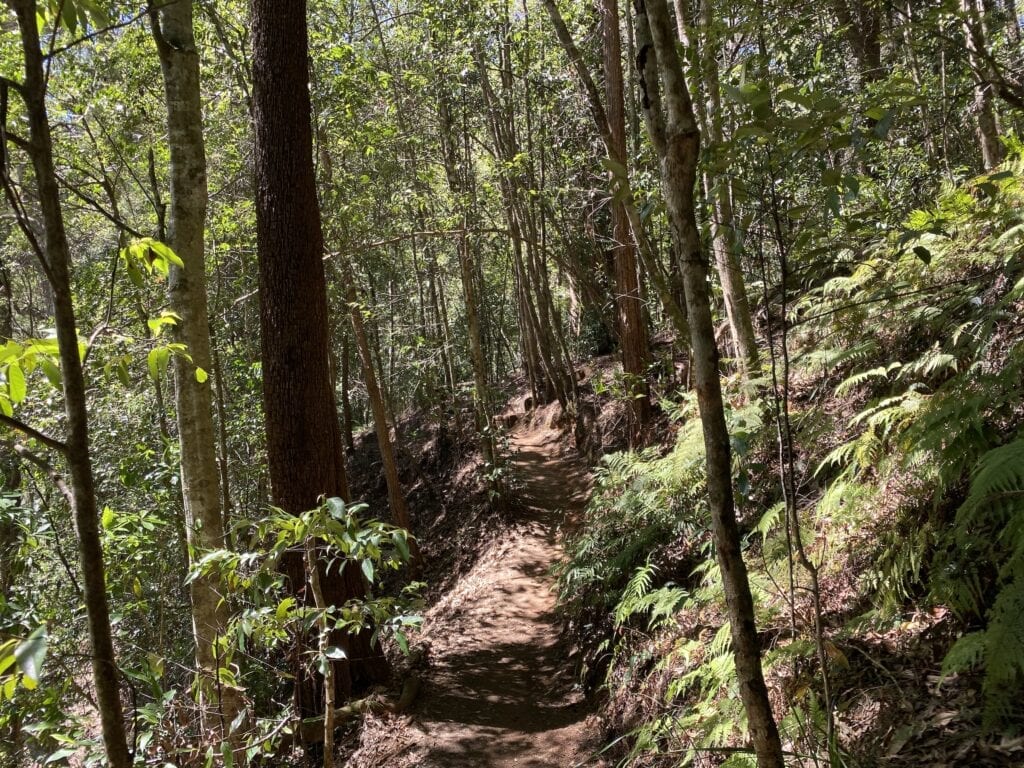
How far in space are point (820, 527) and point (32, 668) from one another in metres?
4.22

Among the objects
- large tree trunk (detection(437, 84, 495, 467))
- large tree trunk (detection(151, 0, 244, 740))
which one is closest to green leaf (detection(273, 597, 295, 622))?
large tree trunk (detection(151, 0, 244, 740))

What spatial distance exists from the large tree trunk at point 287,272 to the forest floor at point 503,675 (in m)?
1.17

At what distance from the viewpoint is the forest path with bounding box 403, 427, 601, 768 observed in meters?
5.45

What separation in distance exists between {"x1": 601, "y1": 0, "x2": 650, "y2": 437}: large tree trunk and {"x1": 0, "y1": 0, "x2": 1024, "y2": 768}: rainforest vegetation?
0.30 ft

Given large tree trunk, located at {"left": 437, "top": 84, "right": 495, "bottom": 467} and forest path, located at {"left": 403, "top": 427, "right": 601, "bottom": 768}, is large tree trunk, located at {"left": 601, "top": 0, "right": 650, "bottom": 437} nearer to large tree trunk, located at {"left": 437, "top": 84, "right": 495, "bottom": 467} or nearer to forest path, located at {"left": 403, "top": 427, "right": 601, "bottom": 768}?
forest path, located at {"left": 403, "top": 427, "right": 601, "bottom": 768}

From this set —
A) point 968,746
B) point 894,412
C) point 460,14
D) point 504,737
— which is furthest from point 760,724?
point 460,14

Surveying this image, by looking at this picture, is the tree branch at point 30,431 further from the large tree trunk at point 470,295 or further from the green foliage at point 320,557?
the large tree trunk at point 470,295

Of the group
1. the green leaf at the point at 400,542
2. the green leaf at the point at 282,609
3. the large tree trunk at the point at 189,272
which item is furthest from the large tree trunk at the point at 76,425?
the large tree trunk at the point at 189,272

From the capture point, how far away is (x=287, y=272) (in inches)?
229

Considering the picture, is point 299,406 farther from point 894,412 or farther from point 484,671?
point 894,412

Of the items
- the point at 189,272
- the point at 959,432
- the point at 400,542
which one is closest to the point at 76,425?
the point at 400,542

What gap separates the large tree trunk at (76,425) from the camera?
1225 millimetres

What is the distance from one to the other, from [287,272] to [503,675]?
186 inches

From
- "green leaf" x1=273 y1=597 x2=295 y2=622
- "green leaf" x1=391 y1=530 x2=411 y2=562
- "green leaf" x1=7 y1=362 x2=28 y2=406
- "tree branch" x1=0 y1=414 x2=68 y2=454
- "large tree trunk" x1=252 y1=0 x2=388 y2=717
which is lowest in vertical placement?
"green leaf" x1=273 y1=597 x2=295 y2=622
